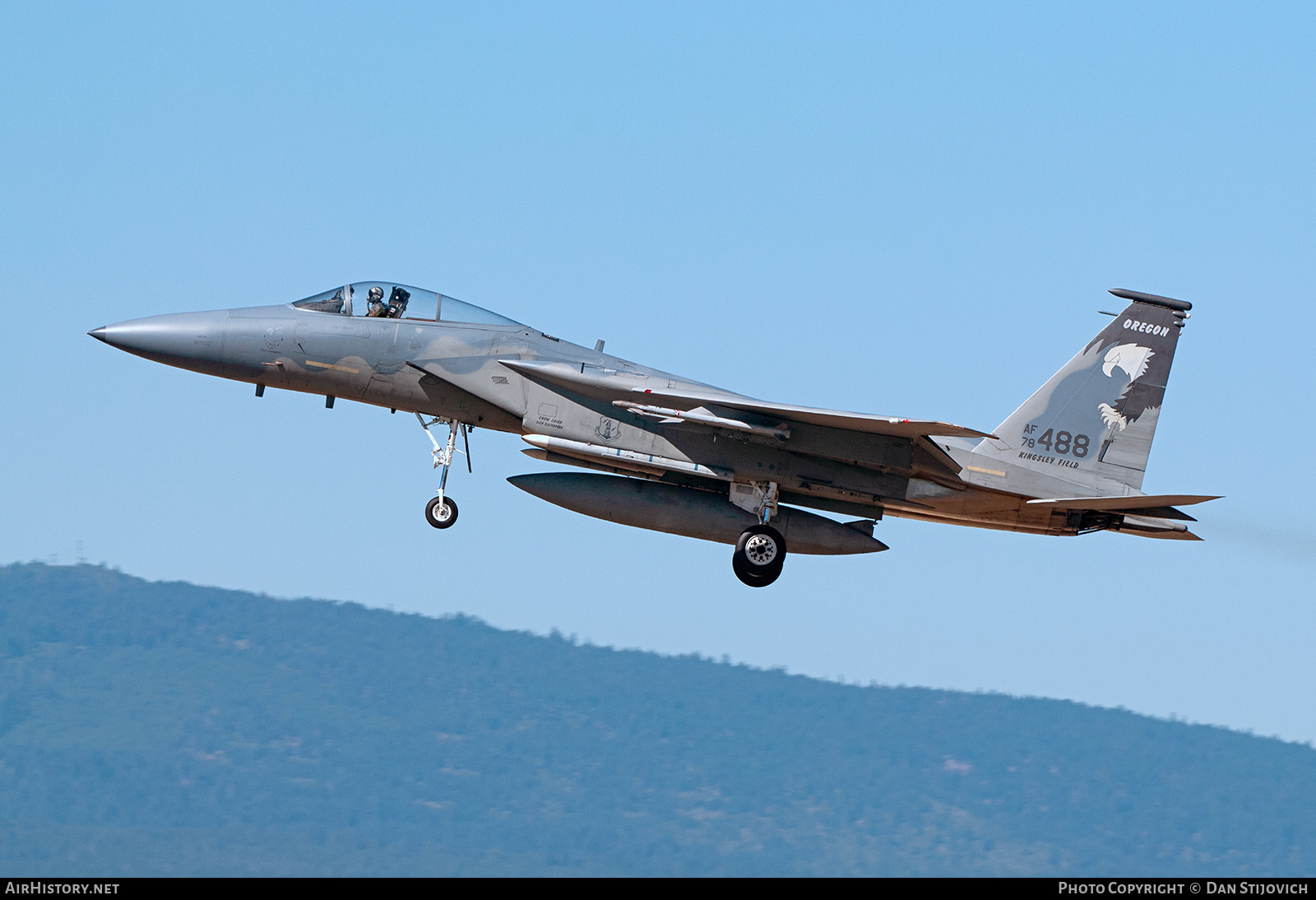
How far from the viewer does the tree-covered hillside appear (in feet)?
354

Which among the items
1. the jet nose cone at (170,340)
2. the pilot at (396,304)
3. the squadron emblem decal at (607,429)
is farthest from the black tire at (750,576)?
the jet nose cone at (170,340)

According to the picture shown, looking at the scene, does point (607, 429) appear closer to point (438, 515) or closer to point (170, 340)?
point (438, 515)

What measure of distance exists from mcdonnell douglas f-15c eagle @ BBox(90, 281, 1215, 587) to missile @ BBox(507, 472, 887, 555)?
2 centimetres

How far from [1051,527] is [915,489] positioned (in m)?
2.13

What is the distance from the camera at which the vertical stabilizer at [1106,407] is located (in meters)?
19.5

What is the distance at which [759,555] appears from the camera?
1872 cm

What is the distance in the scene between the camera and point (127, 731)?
409 feet

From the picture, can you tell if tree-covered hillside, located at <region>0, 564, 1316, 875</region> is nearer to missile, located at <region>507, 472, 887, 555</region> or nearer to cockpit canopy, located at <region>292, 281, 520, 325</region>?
missile, located at <region>507, 472, 887, 555</region>

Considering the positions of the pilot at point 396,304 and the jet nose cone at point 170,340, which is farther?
the pilot at point 396,304

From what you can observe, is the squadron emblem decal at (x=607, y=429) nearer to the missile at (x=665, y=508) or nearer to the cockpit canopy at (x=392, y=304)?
the missile at (x=665, y=508)

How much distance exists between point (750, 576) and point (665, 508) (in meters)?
1.42

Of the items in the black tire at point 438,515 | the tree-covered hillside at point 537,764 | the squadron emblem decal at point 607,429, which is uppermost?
the squadron emblem decal at point 607,429

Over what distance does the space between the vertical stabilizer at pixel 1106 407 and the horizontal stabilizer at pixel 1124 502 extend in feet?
2.43
